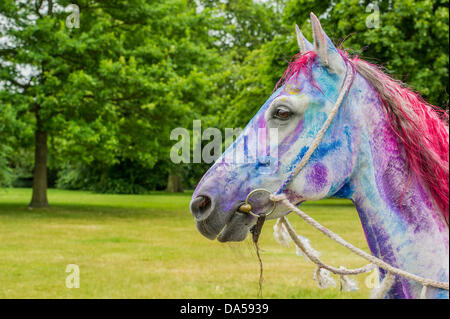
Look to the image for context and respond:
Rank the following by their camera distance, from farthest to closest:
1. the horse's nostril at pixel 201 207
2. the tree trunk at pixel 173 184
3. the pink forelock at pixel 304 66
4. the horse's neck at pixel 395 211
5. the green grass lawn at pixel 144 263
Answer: the tree trunk at pixel 173 184, the green grass lawn at pixel 144 263, the pink forelock at pixel 304 66, the horse's nostril at pixel 201 207, the horse's neck at pixel 395 211

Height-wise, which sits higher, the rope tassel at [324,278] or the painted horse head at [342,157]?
Result: the painted horse head at [342,157]

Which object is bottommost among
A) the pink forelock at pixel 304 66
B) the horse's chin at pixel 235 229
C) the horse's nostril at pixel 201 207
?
the horse's chin at pixel 235 229

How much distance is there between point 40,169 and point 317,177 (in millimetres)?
17738

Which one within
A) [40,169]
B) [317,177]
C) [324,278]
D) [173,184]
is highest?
[317,177]

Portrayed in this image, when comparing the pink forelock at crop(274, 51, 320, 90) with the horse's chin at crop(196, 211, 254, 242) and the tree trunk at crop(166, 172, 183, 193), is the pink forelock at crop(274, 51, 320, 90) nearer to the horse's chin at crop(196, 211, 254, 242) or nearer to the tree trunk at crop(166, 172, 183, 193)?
the horse's chin at crop(196, 211, 254, 242)

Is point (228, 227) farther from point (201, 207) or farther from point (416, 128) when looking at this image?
point (416, 128)

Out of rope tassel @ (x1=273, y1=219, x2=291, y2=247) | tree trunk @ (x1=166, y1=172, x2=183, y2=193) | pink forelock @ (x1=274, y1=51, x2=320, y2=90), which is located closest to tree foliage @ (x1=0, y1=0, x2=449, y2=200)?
rope tassel @ (x1=273, y1=219, x2=291, y2=247)

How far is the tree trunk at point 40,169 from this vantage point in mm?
17766

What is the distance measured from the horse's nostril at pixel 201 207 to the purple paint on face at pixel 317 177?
0.42 meters

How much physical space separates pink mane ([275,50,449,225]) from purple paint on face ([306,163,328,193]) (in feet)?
1.05

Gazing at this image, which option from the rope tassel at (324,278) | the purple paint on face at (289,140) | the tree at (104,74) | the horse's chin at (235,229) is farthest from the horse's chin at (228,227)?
the tree at (104,74)

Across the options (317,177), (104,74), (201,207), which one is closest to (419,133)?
(317,177)

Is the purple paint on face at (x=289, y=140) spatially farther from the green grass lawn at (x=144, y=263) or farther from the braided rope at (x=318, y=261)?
the green grass lawn at (x=144, y=263)

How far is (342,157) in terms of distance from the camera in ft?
6.13
